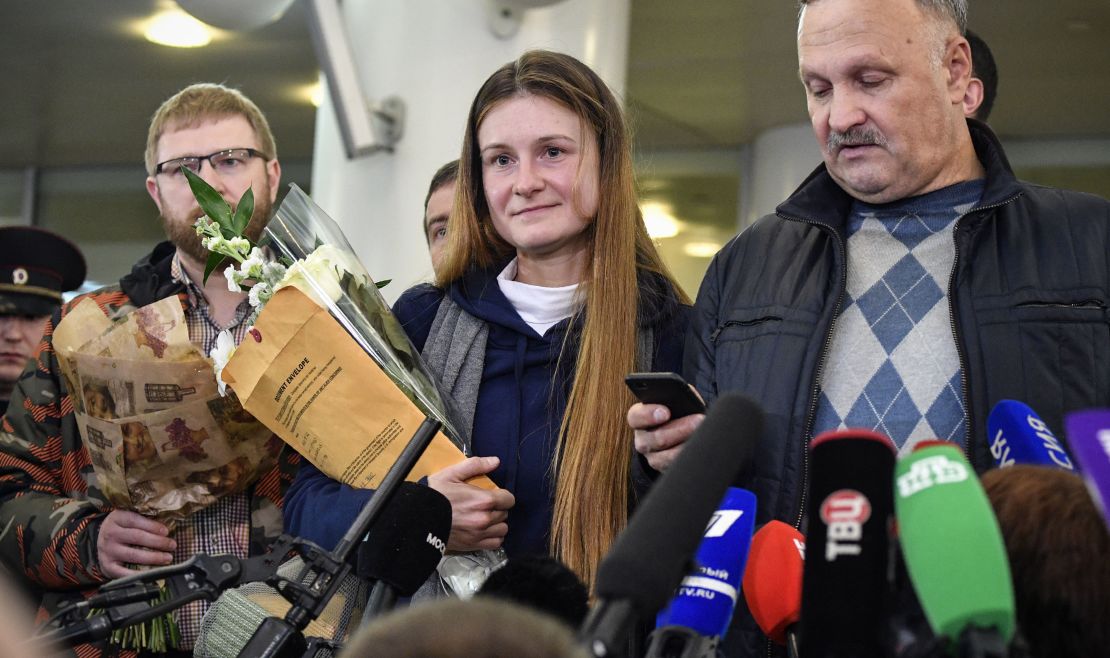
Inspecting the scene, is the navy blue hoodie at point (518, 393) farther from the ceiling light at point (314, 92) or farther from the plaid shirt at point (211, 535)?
the ceiling light at point (314, 92)

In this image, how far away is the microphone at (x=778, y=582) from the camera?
1.43 metres

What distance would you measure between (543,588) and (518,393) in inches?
37.0

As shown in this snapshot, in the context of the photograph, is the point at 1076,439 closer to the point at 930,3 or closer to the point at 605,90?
the point at 930,3

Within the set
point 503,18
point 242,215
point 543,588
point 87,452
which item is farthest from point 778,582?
point 503,18

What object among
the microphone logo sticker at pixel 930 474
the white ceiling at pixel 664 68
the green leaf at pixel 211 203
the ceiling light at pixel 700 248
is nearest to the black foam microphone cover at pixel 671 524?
the microphone logo sticker at pixel 930 474

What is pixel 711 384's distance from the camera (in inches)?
83.0

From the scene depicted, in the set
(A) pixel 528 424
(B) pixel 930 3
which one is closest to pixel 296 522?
(A) pixel 528 424

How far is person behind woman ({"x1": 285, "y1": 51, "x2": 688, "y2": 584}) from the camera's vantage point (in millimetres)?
2105

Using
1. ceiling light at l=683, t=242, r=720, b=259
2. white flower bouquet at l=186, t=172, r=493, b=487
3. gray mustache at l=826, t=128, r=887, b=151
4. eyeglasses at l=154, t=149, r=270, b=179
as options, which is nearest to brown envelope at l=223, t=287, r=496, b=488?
white flower bouquet at l=186, t=172, r=493, b=487

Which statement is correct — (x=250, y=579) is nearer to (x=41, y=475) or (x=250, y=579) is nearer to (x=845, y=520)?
(x=845, y=520)

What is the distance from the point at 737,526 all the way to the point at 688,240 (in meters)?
8.09

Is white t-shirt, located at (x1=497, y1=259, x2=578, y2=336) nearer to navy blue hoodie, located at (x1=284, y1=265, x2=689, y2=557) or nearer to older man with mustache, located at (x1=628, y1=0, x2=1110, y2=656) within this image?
navy blue hoodie, located at (x1=284, y1=265, x2=689, y2=557)

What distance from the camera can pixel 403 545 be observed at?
60.9 inches

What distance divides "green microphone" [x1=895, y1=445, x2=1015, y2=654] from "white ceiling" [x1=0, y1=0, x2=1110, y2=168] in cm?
475
